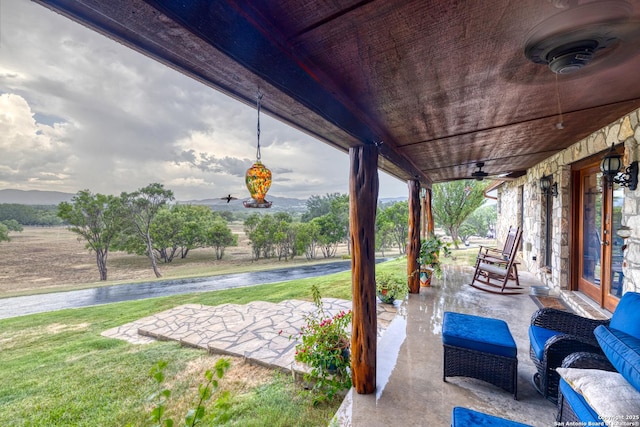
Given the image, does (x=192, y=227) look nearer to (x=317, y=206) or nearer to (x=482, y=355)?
(x=317, y=206)

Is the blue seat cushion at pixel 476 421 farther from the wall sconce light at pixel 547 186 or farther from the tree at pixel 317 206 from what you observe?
the tree at pixel 317 206

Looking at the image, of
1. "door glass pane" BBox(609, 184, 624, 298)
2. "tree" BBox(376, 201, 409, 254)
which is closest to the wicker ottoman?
"door glass pane" BBox(609, 184, 624, 298)

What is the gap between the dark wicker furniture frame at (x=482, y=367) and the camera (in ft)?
6.25

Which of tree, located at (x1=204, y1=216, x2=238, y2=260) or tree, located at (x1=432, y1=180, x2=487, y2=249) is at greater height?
tree, located at (x1=432, y1=180, x2=487, y2=249)

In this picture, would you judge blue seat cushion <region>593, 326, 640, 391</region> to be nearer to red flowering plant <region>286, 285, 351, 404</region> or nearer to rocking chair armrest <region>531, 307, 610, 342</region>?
rocking chair armrest <region>531, 307, 610, 342</region>

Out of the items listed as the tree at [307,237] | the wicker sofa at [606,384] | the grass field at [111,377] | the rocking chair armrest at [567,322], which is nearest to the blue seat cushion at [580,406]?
the wicker sofa at [606,384]

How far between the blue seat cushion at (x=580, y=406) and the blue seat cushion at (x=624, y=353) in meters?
0.20

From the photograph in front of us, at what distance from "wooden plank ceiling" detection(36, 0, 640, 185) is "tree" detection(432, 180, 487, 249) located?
28.4 ft

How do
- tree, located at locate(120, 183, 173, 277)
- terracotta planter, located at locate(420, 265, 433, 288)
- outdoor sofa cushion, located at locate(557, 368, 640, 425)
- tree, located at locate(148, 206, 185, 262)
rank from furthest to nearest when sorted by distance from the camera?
1. tree, located at locate(148, 206, 185, 262)
2. tree, located at locate(120, 183, 173, 277)
3. terracotta planter, located at locate(420, 265, 433, 288)
4. outdoor sofa cushion, located at locate(557, 368, 640, 425)

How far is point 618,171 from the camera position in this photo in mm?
2373

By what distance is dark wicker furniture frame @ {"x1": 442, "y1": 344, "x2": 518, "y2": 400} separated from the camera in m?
1.91

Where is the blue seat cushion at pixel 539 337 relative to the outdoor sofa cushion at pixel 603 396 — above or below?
below

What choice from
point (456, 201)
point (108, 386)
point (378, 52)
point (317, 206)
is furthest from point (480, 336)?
point (317, 206)

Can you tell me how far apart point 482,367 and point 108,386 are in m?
3.33
